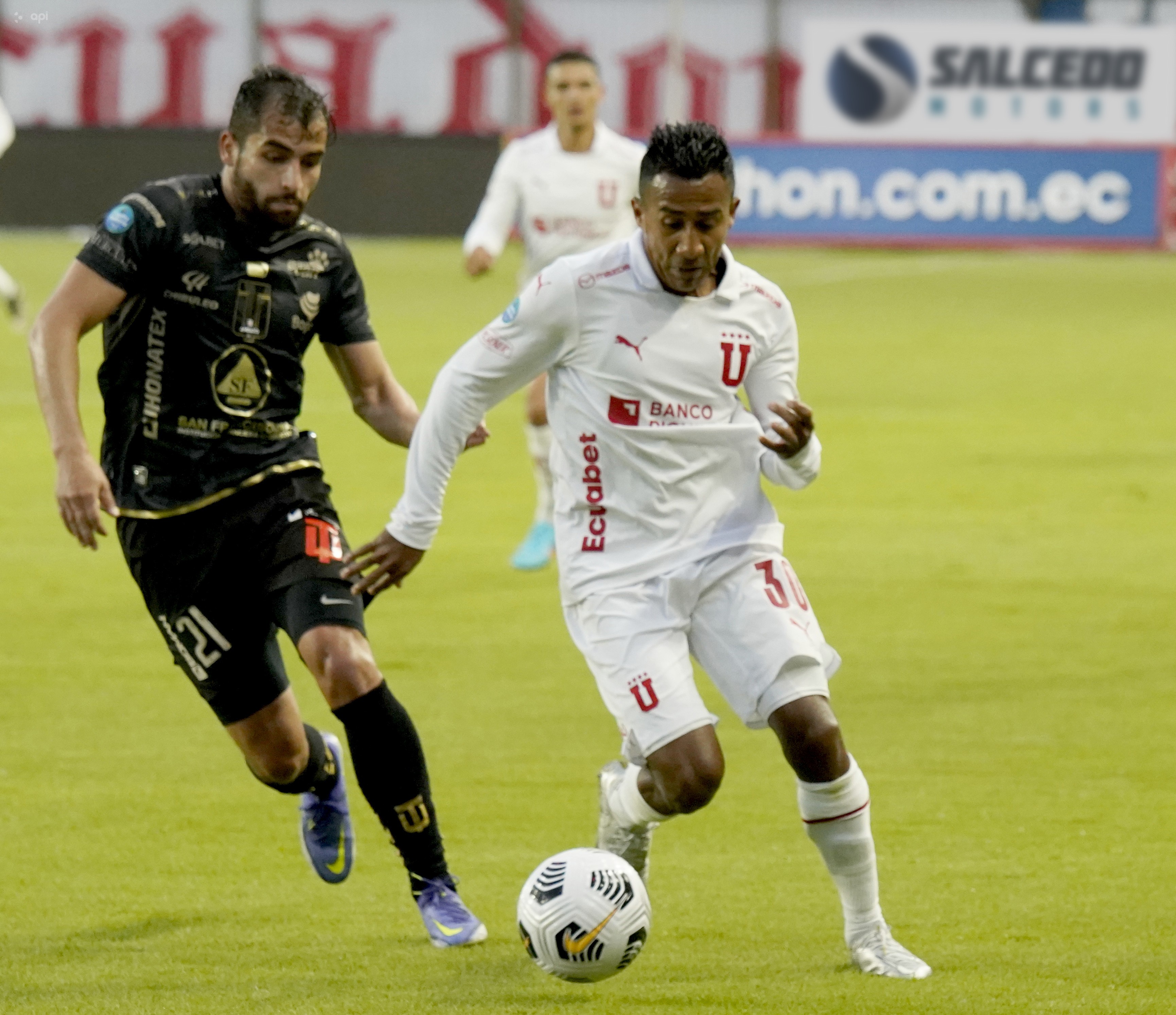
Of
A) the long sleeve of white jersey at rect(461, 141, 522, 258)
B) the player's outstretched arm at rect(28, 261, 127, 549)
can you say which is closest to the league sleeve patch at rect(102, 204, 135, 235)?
the player's outstretched arm at rect(28, 261, 127, 549)

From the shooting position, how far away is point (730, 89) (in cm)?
3806

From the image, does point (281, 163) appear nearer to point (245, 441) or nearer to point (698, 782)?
point (245, 441)

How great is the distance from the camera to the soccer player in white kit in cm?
486

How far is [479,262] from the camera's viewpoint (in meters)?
10.3

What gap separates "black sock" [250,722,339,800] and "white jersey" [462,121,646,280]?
554 cm

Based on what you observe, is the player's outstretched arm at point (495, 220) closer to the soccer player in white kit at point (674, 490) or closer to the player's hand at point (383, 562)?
the soccer player in white kit at point (674, 490)

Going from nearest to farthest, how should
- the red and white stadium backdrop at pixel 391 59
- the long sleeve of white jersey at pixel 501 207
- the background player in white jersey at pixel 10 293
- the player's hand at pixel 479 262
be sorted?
the player's hand at pixel 479 262
the long sleeve of white jersey at pixel 501 207
the background player in white jersey at pixel 10 293
the red and white stadium backdrop at pixel 391 59

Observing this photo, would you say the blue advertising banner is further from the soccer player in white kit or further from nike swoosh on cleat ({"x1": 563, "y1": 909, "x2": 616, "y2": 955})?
nike swoosh on cleat ({"x1": 563, "y1": 909, "x2": 616, "y2": 955})

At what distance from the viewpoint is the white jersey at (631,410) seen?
197 inches

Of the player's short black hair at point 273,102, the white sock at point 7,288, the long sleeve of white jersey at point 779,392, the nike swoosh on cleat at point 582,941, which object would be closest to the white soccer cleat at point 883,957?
the nike swoosh on cleat at point 582,941

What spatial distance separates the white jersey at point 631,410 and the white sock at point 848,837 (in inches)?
23.6

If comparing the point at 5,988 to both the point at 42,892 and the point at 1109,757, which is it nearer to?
the point at 42,892

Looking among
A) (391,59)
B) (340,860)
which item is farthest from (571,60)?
(391,59)

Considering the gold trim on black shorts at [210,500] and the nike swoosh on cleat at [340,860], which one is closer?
the gold trim on black shorts at [210,500]
